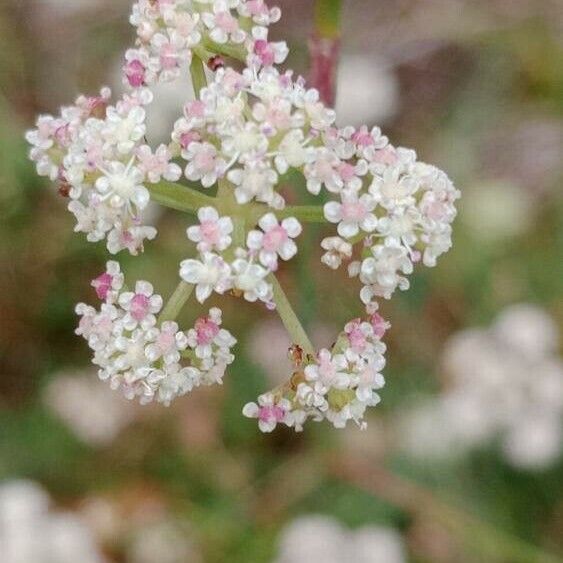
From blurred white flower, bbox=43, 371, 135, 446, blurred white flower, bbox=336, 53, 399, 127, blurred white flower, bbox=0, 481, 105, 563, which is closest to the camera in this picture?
blurred white flower, bbox=0, 481, 105, 563

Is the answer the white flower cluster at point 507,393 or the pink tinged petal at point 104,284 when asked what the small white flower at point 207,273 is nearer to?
the pink tinged petal at point 104,284

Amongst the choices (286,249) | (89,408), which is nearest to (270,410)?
(286,249)

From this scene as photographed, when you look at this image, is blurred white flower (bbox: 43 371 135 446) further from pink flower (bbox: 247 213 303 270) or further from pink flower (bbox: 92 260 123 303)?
pink flower (bbox: 247 213 303 270)

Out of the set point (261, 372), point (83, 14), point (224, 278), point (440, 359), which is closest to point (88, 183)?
point (224, 278)

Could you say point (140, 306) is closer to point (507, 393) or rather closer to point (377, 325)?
point (377, 325)

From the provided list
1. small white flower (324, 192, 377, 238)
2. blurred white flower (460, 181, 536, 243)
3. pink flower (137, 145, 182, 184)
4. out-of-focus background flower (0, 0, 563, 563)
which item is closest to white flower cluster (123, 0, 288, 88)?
pink flower (137, 145, 182, 184)

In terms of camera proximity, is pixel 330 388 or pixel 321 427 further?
pixel 321 427

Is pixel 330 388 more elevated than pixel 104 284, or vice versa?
pixel 104 284

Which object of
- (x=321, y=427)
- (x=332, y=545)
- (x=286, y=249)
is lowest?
(x=286, y=249)
